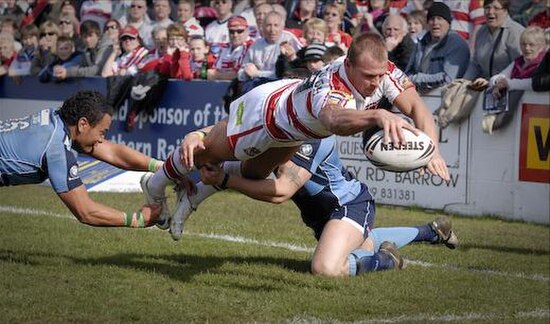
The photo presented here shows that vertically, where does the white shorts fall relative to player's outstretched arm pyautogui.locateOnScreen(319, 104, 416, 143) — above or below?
below

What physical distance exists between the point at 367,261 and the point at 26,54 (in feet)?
35.4

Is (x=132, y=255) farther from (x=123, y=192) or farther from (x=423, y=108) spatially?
(x=123, y=192)

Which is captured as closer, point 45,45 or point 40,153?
point 40,153

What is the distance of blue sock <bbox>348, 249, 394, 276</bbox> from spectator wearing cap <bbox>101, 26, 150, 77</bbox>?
24.8 feet

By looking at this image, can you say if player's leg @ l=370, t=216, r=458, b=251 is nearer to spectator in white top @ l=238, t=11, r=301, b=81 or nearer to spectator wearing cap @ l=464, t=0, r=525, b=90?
spectator wearing cap @ l=464, t=0, r=525, b=90

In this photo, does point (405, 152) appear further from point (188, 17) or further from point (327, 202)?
point (188, 17)

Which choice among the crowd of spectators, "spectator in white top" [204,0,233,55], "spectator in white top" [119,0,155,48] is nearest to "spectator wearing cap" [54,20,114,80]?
the crowd of spectators

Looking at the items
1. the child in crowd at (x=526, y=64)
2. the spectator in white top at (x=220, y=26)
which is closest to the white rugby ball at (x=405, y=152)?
the child in crowd at (x=526, y=64)

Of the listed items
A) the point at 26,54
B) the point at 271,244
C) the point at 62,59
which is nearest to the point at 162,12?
the point at 62,59

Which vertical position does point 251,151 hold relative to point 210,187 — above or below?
above

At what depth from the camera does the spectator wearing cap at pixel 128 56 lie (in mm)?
15633

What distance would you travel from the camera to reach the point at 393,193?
41.6 feet

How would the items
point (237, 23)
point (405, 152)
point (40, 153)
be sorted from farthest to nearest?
point (237, 23) < point (40, 153) < point (405, 152)

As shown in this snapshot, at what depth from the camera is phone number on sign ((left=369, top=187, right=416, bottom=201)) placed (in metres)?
12.5
